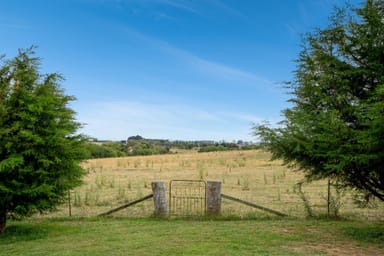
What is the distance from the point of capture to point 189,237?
738 cm

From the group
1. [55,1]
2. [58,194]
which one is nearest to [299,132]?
[58,194]

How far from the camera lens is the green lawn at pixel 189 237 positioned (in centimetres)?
634

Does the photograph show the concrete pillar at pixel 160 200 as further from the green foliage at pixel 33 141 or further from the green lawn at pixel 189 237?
the green foliage at pixel 33 141

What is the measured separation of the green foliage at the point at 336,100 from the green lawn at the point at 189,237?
51.2 inches

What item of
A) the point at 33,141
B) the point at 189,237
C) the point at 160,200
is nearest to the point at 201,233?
the point at 189,237

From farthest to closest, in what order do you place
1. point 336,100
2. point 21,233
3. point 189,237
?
point 21,233 → point 336,100 → point 189,237

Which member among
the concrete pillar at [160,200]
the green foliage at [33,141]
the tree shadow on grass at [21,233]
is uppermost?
the green foliage at [33,141]

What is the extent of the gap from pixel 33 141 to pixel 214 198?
5.10 metres

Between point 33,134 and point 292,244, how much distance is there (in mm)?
5945

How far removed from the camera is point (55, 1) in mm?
12117

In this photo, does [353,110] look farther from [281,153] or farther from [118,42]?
[118,42]

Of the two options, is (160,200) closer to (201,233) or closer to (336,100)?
(201,233)

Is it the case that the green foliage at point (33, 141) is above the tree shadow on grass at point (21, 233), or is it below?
above

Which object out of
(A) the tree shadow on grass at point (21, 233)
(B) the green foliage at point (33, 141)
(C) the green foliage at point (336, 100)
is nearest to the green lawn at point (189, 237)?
(A) the tree shadow on grass at point (21, 233)
